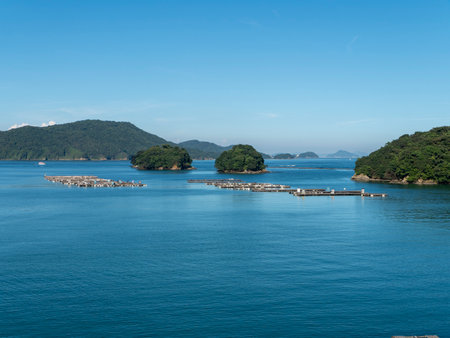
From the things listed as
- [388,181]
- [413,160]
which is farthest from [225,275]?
[388,181]

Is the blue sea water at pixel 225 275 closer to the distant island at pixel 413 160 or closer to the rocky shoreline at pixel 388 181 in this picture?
the distant island at pixel 413 160

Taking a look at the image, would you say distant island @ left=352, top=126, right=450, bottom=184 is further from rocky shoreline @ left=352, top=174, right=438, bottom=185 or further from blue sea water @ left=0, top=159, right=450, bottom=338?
blue sea water @ left=0, top=159, right=450, bottom=338

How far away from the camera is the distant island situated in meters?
156

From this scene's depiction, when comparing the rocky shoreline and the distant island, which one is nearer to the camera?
the distant island

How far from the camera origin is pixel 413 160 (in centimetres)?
16238

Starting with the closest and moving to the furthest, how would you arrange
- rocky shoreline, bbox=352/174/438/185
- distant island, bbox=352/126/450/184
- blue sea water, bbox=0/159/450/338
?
blue sea water, bbox=0/159/450/338
distant island, bbox=352/126/450/184
rocky shoreline, bbox=352/174/438/185

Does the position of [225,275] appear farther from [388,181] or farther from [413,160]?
[388,181]

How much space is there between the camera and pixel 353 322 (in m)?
33.7

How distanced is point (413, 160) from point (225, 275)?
452ft

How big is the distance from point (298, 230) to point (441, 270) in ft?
86.2

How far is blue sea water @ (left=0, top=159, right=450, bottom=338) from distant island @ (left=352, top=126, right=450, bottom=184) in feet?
246

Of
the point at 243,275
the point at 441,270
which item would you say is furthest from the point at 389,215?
the point at 243,275

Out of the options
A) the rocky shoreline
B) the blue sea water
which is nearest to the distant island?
the rocky shoreline

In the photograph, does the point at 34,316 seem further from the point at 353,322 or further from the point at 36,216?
the point at 36,216
